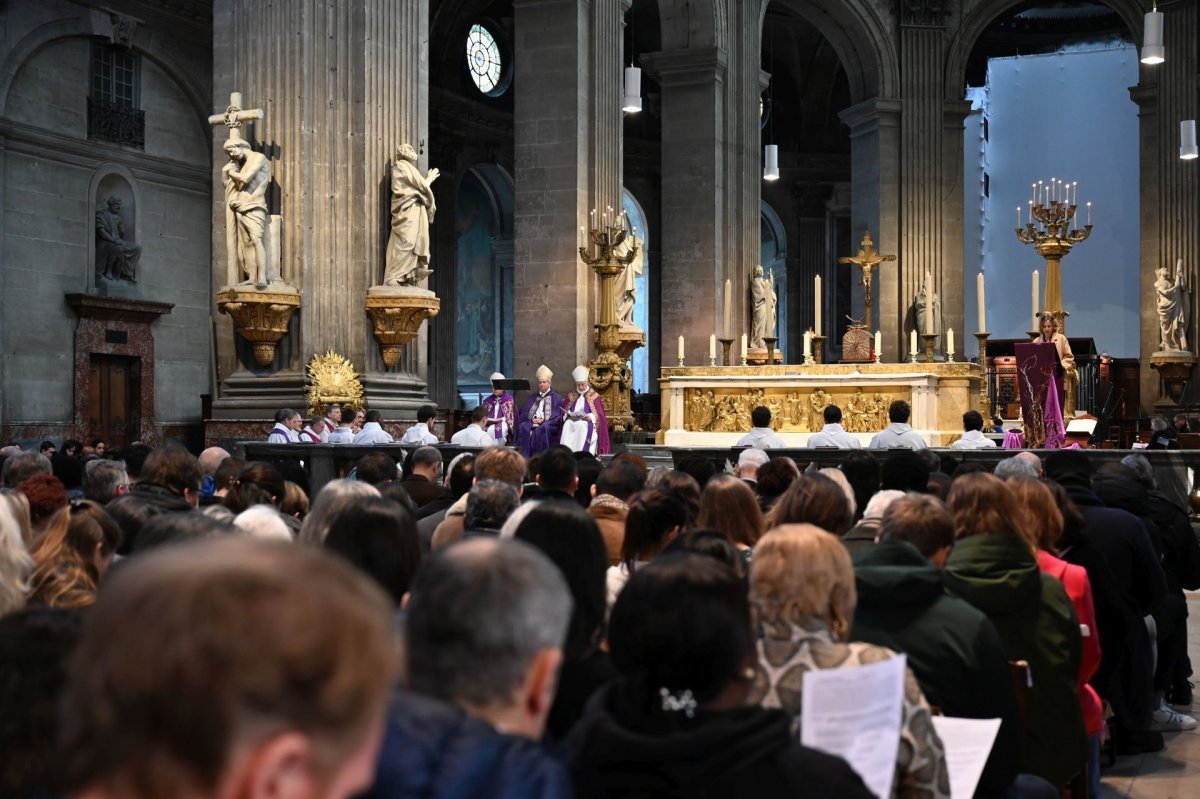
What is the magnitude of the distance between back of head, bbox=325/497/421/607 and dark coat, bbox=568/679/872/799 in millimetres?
1266

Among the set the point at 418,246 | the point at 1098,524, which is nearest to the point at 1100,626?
the point at 1098,524

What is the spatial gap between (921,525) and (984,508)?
51 centimetres

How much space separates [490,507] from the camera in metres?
4.97

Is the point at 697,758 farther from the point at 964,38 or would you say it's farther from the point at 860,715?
the point at 964,38

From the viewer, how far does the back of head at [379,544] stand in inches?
140

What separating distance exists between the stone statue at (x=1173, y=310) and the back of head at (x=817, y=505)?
23.5 m

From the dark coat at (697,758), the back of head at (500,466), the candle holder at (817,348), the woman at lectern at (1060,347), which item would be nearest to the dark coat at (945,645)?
the dark coat at (697,758)

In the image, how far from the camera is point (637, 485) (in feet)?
20.8

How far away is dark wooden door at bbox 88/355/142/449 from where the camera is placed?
20.2 meters

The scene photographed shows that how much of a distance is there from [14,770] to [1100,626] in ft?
16.6

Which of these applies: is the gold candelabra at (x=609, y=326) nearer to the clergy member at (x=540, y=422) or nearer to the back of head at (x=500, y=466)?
the clergy member at (x=540, y=422)

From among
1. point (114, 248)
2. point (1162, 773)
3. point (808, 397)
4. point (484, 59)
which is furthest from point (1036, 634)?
point (484, 59)

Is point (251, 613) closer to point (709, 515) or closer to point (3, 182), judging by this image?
point (709, 515)

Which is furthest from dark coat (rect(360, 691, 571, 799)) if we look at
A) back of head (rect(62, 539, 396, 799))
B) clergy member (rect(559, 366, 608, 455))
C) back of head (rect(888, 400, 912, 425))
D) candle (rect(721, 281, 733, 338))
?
candle (rect(721, 281, 733, 338))
